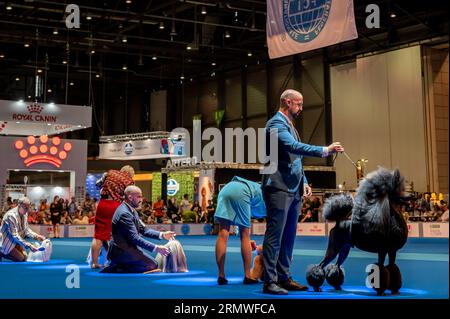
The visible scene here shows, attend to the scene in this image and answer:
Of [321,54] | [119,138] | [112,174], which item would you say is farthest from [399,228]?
[119,138]

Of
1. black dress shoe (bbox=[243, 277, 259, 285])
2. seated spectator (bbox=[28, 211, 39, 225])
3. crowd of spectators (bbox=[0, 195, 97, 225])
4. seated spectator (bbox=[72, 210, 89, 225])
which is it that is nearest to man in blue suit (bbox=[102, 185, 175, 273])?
black dress shoe (bbox=[243, 277, 259, 285])

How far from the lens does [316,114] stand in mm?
28938

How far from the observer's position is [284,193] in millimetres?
4828

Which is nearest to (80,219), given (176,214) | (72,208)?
(72,208)

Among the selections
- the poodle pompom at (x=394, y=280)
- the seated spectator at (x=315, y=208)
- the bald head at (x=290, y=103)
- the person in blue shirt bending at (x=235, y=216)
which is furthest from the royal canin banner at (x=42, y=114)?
the poodle pompom at (x=394, y=280)

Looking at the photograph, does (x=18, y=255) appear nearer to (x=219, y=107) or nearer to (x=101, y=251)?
(x=101, y=251)

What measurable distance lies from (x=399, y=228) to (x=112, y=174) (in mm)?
4323

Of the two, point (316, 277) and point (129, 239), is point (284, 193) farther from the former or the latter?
point (129, 239)

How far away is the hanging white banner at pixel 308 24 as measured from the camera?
935cm

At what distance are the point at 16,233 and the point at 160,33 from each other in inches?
804

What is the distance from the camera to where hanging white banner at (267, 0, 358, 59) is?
9352mm

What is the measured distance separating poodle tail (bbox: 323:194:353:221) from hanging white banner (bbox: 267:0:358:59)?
4.61 m

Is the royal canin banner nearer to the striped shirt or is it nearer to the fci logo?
the fci logo

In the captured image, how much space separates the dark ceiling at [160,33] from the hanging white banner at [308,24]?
10540mm
